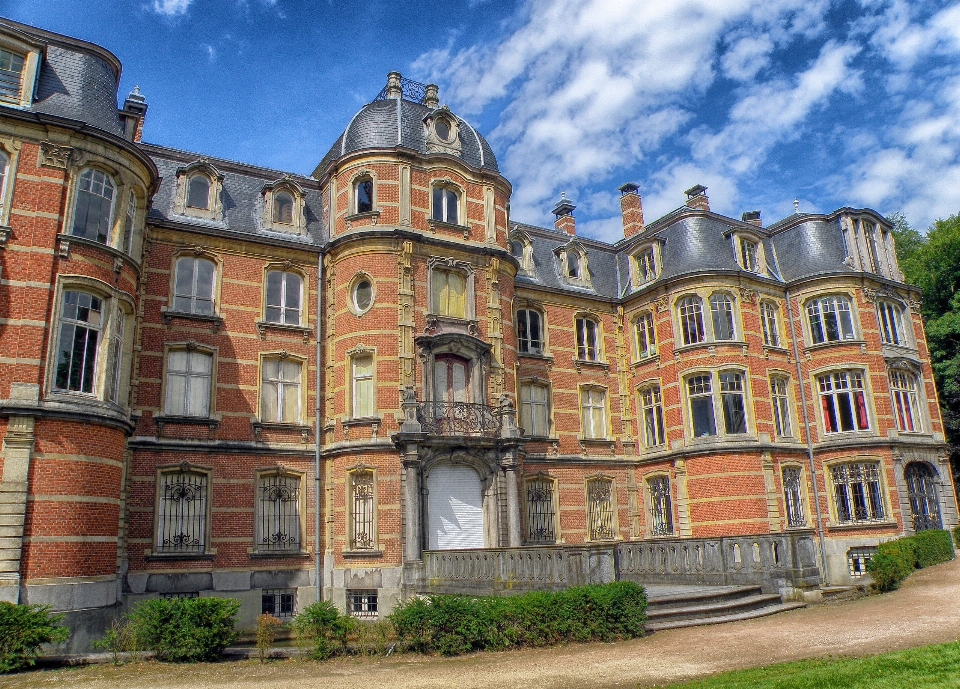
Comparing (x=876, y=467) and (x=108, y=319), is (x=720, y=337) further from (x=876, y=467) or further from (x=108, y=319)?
(x=108, y=319)

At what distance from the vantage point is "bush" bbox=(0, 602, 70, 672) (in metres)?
11.7

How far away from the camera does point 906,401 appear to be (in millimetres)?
27062

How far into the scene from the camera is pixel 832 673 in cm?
900

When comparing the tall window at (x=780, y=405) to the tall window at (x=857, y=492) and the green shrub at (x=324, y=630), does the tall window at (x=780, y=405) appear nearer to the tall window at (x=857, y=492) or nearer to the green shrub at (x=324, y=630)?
the tall window at (x=857, y=492)

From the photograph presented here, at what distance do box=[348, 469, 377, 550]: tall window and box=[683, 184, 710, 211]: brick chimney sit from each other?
1733 cm

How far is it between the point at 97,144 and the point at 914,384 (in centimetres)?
2753

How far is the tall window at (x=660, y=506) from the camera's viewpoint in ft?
85.3

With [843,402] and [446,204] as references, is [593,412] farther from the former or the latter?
[446,204]

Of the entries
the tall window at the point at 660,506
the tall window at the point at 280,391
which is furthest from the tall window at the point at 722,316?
the tall window at the point at 280,391

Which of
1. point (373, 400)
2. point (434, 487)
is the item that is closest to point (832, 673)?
point (434, 487)

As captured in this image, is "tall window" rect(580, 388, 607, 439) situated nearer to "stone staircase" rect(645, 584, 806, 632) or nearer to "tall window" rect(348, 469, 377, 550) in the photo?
"tall window" rect(348, 469, 377, 550)

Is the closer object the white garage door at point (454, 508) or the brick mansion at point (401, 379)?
the brick mansion at point (401, 379)

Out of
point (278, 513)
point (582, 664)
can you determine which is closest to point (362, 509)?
point (278, 513)

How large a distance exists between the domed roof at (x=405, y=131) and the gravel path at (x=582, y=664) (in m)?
15.4
